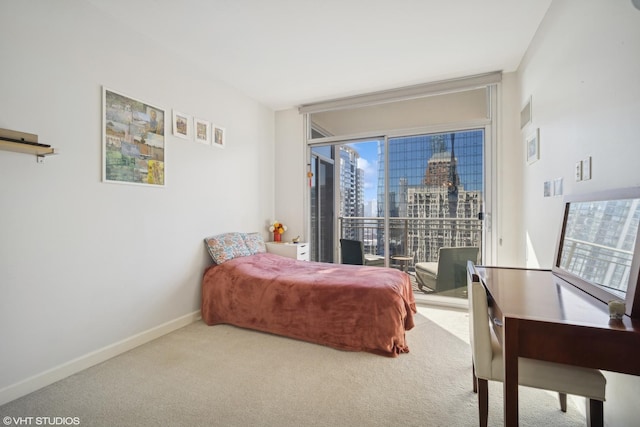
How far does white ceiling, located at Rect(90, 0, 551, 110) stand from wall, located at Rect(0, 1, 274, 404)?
1.19 feet

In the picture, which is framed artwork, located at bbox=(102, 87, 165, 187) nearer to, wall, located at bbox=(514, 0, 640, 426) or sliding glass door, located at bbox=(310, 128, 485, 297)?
sliding glass door, located at bbox=(310, 128, 485, 297)

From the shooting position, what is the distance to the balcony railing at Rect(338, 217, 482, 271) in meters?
3.51

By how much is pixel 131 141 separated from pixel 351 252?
283 centimetres

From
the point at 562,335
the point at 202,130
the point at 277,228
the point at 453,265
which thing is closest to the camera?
the point at 562,335

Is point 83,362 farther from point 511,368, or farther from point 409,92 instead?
point 409,92

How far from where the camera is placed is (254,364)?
2.16 m

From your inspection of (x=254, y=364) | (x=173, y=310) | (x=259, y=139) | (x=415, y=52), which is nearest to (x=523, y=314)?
(x=254, y=364)

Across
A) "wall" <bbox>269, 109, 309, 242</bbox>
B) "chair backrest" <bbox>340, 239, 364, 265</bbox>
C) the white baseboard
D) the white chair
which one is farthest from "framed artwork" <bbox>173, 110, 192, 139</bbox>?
the white chair

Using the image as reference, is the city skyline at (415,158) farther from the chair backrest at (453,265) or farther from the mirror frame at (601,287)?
the mirror frame at (601,287)

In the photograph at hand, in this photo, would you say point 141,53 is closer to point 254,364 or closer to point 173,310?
point 173,310

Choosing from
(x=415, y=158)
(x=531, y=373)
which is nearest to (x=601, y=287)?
(x=531, y=373)

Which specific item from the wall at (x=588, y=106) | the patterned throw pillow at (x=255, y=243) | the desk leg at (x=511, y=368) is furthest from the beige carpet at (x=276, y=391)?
the patterned throw pillow at (x=255, y=243)

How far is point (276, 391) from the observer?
183 centimetres

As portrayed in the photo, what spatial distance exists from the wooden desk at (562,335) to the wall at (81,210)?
265 cm
